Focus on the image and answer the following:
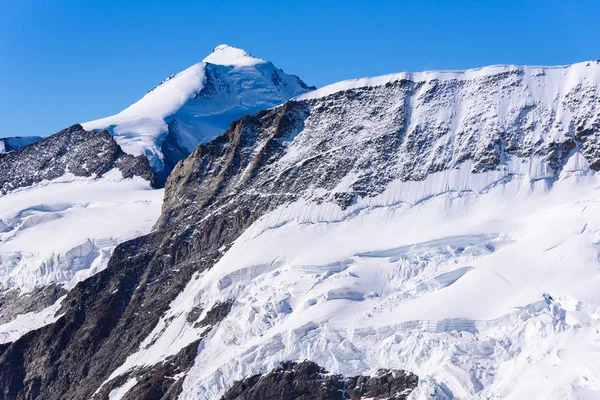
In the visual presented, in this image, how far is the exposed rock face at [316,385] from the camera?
98.2 meters

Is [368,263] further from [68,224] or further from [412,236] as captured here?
[68,224]

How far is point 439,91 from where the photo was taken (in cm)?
14525

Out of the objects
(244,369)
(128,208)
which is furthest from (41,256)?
(244,369)

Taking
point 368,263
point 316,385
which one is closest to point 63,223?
point 368,263

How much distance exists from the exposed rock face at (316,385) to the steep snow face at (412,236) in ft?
3.84

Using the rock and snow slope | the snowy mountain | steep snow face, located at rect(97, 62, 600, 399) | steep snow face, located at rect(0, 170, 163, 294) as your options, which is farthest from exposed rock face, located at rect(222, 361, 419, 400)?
steep snow face, located at rect(0, 170, 163, 294)

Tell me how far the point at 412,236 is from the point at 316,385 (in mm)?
28378

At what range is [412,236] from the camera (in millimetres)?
122062

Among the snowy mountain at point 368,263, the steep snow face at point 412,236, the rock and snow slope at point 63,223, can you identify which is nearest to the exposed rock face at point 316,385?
the snowy mountain at point 368,263

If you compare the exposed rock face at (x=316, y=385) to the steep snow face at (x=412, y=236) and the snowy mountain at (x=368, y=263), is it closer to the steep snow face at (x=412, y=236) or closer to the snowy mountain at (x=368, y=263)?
the snowy mountain at (x=368, y=263)

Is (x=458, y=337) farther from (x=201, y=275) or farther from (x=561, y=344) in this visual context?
(x=201, y=275)

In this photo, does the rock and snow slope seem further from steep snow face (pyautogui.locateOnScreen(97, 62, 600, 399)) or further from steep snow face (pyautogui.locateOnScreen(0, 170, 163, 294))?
steep snow face (pyautogui.locateOnScreen(97, 62, 600, 399))

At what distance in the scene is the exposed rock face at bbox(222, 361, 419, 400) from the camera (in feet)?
322

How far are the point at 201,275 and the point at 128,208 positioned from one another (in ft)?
152
